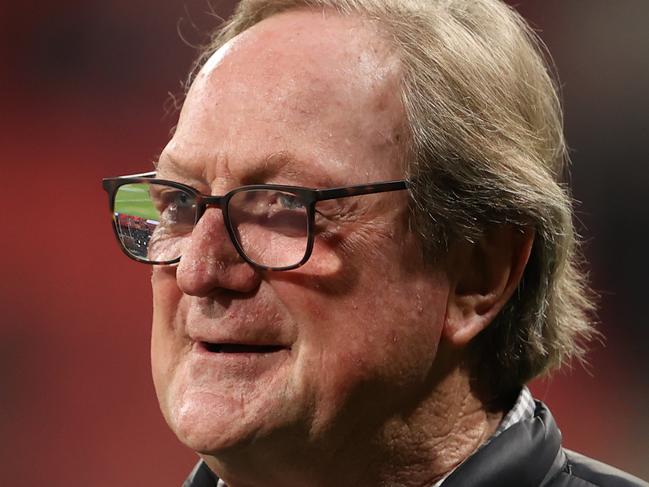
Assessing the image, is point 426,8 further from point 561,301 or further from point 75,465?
point 75,465

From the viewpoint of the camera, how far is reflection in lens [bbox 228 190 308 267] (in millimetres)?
1344

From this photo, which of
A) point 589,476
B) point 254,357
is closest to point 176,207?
point 254,357

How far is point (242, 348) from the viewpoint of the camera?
53.2 inches

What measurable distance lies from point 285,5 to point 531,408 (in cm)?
80

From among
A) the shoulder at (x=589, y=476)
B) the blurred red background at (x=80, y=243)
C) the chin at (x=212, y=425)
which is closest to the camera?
the chin at (x=212, y=425)

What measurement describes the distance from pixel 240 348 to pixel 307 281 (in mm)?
140

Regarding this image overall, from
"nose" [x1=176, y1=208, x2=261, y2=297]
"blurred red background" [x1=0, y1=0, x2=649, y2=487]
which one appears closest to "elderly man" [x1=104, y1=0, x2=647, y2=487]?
"nose" [x1=176, y1=208, x2=261, y2=297]

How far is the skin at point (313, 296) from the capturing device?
133 centimetres

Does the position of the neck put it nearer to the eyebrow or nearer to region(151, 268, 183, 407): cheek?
region(151, 268, 183, 407): cheek

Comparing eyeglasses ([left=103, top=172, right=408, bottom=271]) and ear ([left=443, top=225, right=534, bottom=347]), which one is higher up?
eyeglasses ([left=103, top=172, right=408, bottom=271])

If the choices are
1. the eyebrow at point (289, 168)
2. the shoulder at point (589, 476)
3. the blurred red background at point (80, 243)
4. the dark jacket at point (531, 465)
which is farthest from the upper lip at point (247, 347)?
the blurred red background at point (80, 243)

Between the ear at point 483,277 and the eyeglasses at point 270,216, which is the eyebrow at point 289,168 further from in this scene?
the ear at point 483,277

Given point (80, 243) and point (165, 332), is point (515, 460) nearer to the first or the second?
point (165, 332)

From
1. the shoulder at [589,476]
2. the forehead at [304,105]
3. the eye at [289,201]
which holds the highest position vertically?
the forehead at [304,105]
